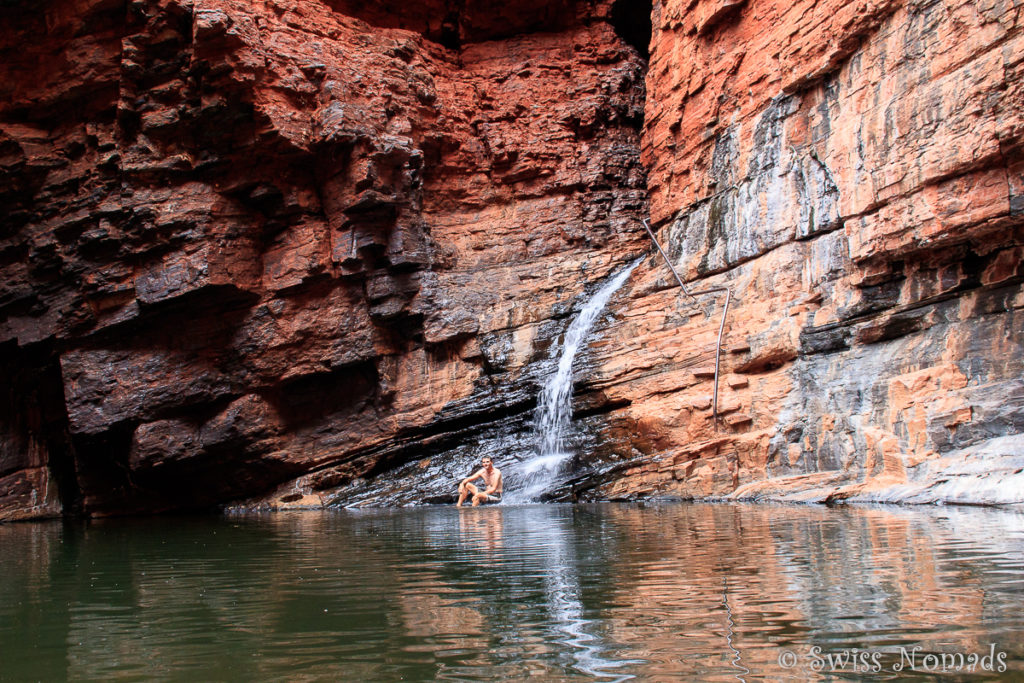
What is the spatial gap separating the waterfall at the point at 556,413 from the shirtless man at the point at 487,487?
1.04 ft

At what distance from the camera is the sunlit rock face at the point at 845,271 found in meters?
10.5

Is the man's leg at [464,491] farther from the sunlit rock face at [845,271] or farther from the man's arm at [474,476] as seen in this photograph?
the sunlit rock face at [845,271]

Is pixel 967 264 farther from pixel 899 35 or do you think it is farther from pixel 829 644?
pixel 829 644

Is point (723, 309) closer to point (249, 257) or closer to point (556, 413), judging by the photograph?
point (556, 413)

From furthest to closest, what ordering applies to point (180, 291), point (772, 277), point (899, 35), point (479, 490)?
point (180, 291), point (479, 490), point (772, 277), point (899, 35)

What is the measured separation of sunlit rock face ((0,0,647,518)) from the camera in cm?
1777

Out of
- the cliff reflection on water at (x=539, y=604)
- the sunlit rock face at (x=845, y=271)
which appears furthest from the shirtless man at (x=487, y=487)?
the cliff reflection on water at (x=539, y=604)

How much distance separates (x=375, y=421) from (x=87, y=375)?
21.9ft

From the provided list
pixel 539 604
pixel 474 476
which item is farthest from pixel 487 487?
pixel 539 604

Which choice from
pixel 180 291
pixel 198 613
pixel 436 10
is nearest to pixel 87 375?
pixel 180 291

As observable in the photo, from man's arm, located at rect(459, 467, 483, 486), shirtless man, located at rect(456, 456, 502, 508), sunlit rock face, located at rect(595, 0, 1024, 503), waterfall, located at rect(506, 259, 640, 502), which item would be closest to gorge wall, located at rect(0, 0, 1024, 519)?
sunlit rock face, located at rect(595, 0, 1024, 503)

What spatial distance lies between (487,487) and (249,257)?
8030 mm

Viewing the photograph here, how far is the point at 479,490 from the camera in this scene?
616 inches

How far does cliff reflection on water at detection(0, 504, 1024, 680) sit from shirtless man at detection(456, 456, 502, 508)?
6543 millimetres
